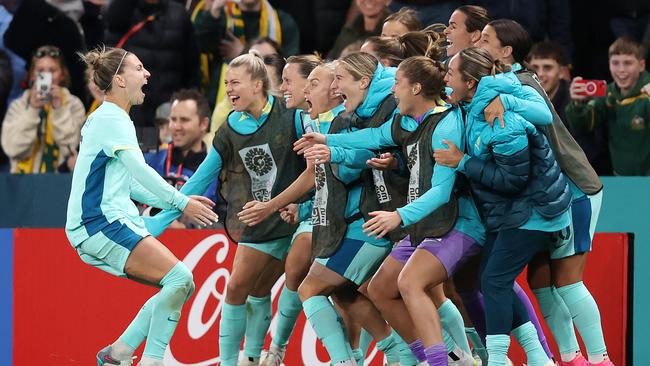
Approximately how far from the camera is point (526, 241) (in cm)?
721

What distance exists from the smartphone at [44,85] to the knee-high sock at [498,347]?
17.9ft

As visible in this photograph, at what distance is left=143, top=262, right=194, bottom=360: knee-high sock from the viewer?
7.57m

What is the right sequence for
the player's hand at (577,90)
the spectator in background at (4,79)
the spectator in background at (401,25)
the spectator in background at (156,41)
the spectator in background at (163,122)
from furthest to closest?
1. the spectator in background at (4,79)
2. the spectator in background at (156,41)
3. the spectator in background at (163,122)
4. the player's hand at (577,90)
5. the spectator in background at (401,25)

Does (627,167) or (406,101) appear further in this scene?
(627,167)

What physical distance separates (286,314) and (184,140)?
2.29 metres

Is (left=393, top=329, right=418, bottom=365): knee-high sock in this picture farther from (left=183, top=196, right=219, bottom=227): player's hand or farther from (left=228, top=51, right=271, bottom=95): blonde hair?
(left=228, top=51, right=271, bottom=95): blonde hair

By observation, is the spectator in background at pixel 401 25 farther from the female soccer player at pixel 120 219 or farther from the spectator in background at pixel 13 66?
the spectator in background at pixel 13 66

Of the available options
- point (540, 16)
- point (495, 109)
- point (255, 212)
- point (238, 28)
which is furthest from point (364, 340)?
point (238, 28)

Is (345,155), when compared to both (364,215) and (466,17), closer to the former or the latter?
(364,215)

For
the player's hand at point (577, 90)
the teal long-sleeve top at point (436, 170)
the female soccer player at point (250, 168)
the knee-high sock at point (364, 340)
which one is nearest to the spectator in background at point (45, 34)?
the female soccer player at point (250, 168)

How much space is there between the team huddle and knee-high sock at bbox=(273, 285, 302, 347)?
6.7 inches

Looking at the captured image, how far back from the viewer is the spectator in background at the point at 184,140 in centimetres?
1013

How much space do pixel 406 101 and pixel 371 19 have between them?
329 centimetres

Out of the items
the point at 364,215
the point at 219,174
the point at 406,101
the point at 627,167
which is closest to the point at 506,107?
the point at 406,101
